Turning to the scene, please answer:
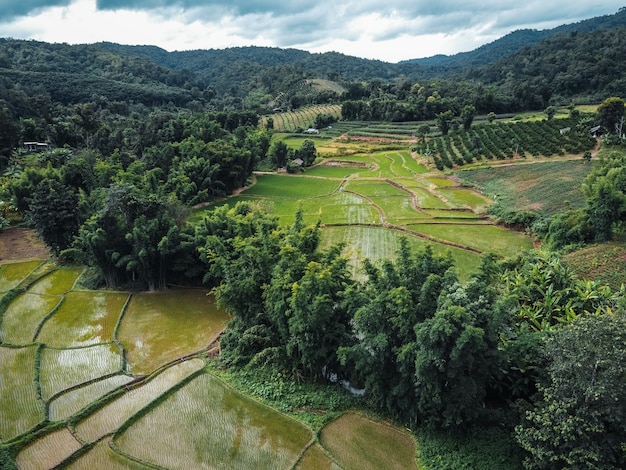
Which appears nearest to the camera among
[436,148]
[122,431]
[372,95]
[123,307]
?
[122,431]

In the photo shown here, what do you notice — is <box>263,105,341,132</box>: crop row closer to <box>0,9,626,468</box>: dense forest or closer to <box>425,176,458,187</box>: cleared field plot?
<box>0,9,626,468</box>: dense forest

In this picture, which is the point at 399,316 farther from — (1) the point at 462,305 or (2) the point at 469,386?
(2) the point at 469,386

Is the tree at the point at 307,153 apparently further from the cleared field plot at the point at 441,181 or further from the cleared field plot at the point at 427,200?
the cleared field plot at the point at 427,200

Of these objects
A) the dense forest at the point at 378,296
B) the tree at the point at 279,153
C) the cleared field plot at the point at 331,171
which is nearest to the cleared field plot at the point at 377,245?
the dense forest at the point at 378,296

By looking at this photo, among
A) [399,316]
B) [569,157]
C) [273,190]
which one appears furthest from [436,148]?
[399,316]

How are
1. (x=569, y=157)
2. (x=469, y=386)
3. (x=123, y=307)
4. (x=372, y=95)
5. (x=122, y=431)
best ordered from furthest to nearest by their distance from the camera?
(x=372, y=95)
(x=569, y=157)
(x=123, y=307)
(x=122, y=431)
(x=469, y=386)

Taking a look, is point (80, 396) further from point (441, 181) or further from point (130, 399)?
point (441, 181)

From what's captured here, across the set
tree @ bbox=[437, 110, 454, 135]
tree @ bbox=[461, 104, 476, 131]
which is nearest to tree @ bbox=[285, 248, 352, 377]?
tree @ bbox=[437, 110, 454, 135]

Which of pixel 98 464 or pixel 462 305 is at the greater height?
pixel 462 305
